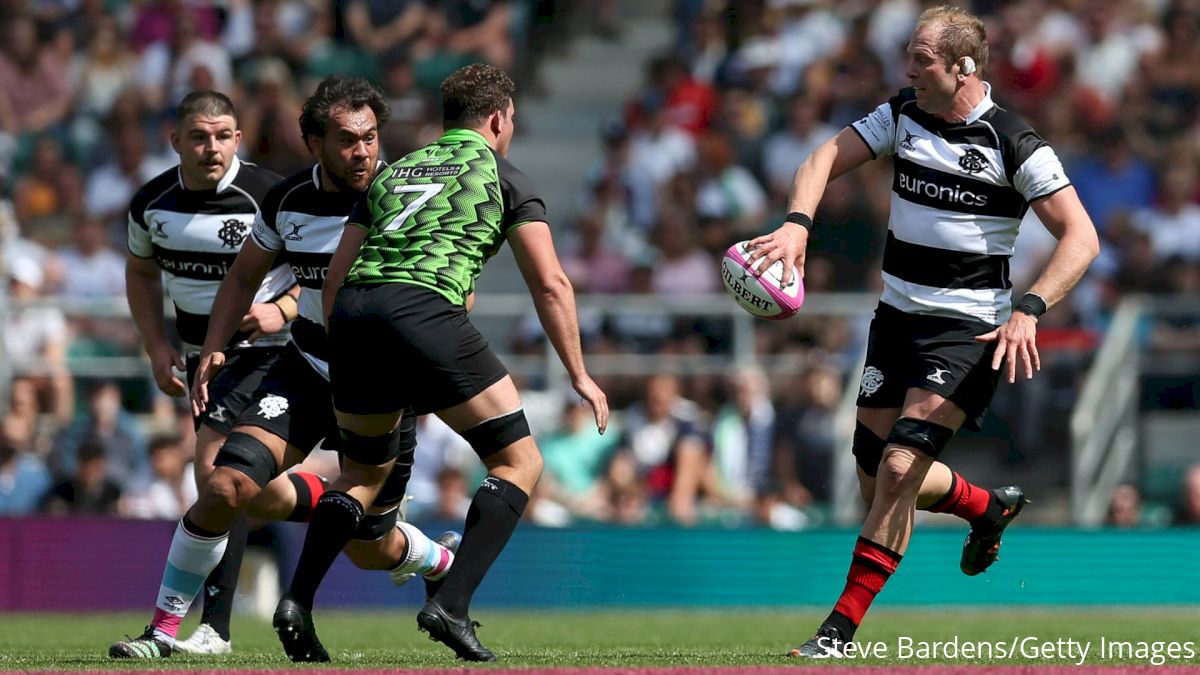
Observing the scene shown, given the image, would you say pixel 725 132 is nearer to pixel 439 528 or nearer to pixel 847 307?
pixel 847 307

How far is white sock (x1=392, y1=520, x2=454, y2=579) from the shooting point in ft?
26.7

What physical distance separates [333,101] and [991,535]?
3485 millimetres

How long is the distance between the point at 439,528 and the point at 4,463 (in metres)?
3.75

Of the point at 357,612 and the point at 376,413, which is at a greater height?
the point at 376,413

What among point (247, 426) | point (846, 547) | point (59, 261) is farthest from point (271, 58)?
point (247, 426)

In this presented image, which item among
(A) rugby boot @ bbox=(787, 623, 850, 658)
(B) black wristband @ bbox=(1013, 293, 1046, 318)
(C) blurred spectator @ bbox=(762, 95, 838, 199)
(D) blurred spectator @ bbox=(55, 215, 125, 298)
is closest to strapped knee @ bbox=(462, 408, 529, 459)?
(A) rugby boot @ bbox=(787, 623, 850, 658)

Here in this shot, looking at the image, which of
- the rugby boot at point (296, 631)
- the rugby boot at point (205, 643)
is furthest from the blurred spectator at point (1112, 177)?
the rugby boot at point (296, 631)

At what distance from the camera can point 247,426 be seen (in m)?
7.93

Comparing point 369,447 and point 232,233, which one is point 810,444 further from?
point 369,447

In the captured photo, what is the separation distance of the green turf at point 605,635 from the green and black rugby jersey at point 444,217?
58.3 inches

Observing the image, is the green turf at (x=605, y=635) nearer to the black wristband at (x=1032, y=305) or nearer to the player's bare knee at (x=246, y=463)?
the player's bare knee at (x=246, y=463)

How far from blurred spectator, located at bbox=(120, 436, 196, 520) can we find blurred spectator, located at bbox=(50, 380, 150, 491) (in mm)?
120

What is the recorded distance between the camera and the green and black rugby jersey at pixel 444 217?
7.00m

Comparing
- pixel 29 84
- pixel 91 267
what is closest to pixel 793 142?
pixel 91 267
